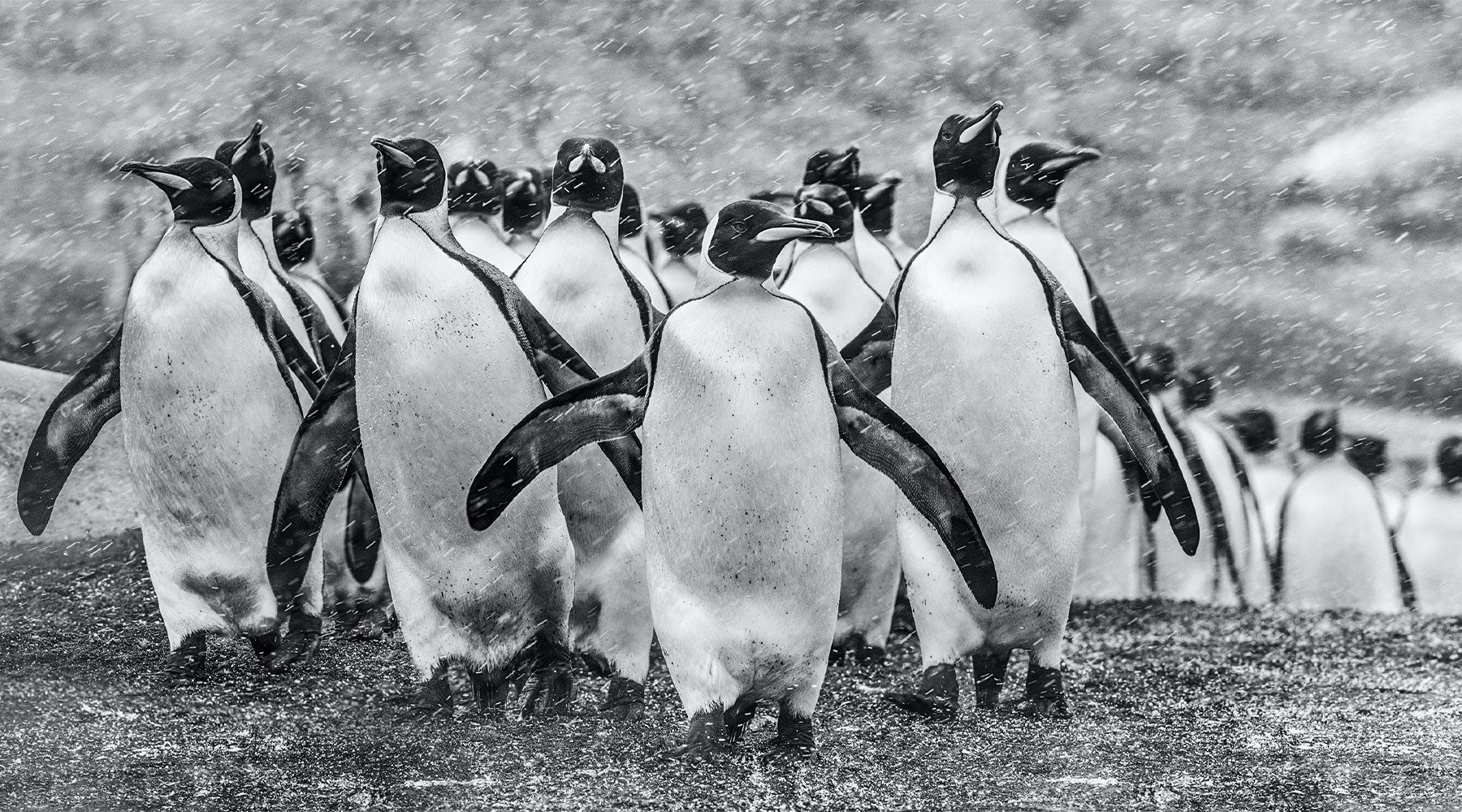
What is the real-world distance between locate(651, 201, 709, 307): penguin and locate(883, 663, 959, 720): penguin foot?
1597 mm

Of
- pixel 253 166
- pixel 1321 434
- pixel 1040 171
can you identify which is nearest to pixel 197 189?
pixel 253 166

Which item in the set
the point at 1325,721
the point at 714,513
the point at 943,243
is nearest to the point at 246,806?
the point at 714,513

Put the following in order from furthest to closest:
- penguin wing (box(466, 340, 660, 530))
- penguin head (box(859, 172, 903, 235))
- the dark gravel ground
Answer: penguin head (box(859, 172, 903, 235)) → penguin wing (box(466, 340, 660, 530)) → the dark gravel ground

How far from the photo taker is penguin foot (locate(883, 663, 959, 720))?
99.6 inches

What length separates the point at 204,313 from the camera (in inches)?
112

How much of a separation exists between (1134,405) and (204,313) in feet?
6.45

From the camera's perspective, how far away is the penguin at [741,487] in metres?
2.17

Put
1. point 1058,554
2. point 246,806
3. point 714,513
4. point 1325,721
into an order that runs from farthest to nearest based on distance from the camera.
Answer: point 1058,554, point 1325,721, point 714,513, point 246,806

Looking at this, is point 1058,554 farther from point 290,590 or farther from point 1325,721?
point 290,590

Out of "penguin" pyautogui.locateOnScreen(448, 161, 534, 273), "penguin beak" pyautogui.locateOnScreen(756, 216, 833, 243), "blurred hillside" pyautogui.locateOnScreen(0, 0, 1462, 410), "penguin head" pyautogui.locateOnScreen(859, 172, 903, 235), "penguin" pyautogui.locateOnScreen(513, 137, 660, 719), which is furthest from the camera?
"blurred hillside" pyautogui.locateOnScreen(0, 0, 1462, 410)

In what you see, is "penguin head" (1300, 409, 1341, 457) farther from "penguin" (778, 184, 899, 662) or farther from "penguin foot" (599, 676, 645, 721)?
"penguin foot" (599, 676, 645, 721)

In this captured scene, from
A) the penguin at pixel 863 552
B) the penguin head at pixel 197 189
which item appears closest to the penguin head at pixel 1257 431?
the penguin at pixel 863 552

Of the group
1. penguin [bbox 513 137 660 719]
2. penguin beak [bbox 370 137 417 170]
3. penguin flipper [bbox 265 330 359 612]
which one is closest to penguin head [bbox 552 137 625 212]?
penguin [bbox 513 137 660 719]

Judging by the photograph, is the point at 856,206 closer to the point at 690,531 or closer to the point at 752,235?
the point at 752,235
